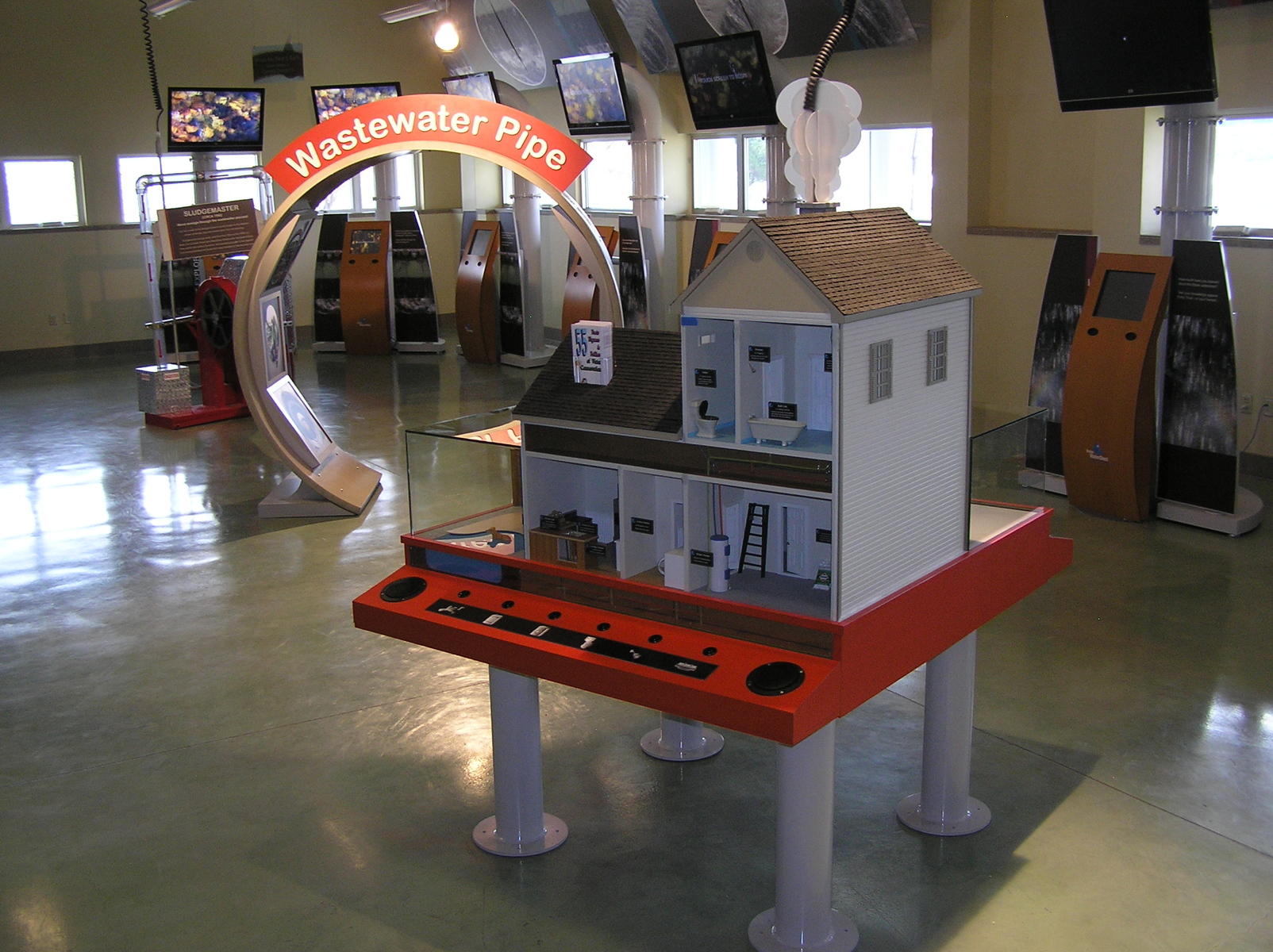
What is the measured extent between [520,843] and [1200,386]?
493 cm

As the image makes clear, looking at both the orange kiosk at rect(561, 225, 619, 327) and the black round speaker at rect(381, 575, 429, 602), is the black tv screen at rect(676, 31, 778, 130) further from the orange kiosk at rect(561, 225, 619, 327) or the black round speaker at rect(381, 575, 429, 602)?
the black round speaker at rect(381, 575, 429, 602)

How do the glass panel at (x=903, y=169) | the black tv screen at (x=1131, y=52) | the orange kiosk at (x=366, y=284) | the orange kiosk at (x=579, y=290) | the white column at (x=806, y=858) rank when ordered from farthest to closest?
the orange kiosk at (x=366, y=284) → the orange kiosk at (x=579, y=290) → the glass panel at (x=903, y=169) → the black tv screen at (x=1131, y=52) → the white column at (x=806, y=858)

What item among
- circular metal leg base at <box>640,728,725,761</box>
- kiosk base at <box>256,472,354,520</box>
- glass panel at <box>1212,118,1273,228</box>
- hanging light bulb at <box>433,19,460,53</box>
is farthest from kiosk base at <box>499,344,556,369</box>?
circular metal leg base at <box>640,728,725,761</box>

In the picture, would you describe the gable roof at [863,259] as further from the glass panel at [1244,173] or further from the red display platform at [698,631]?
the glass panel at [1244,173]

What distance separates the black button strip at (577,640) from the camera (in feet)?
10.1

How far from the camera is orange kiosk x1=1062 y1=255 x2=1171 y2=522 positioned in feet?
22.7

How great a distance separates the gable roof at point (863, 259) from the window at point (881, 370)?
0.32 feet

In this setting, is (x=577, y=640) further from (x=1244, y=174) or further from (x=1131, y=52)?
(x=1244, y=174)

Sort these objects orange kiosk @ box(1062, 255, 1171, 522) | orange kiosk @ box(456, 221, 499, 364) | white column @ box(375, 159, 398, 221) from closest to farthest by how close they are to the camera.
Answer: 1. orange kiosk @ box(1062, 255, 1171, 522)
2. orange kiosk @ box(456, 221, 499, 364)
3. white column @ box(375, 159, 398, 221)

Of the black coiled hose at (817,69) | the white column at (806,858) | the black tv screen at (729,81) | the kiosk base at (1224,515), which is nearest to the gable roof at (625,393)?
the black coiled hose at (817,69)

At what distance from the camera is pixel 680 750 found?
4.49m

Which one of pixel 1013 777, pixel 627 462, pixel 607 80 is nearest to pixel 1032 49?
pixel 607 80

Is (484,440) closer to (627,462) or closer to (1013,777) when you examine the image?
(627,462)

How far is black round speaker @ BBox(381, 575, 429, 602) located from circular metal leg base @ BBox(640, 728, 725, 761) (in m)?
1.21
